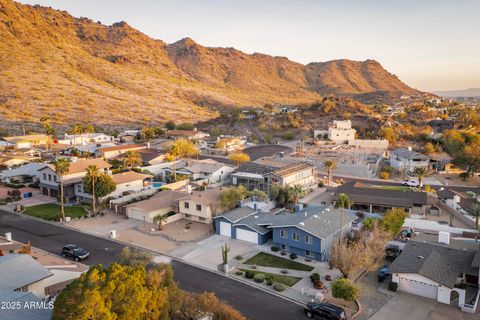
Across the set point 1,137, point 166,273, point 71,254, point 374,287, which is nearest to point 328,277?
point 374,287

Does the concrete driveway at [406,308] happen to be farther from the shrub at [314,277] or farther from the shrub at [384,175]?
the shrub at [384,175]

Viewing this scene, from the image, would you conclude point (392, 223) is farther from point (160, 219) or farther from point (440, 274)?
point (160, 219)

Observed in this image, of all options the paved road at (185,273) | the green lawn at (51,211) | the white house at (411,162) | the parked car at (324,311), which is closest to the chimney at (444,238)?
the parked car at (324,311)

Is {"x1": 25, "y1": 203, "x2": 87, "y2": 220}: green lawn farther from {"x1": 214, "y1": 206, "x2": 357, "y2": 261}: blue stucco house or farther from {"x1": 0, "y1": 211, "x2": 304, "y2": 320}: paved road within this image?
{"x1": 214, "y1": 206, "x2": 357, "y2": 261}: blue stucco house

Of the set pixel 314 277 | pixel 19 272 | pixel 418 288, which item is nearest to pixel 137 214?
pixel 19 272

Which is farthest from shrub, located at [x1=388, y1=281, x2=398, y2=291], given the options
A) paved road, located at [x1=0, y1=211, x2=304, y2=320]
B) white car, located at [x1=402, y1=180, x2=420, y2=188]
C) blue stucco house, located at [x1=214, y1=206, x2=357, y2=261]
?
white car, located at [x1=402, y1=180, x2=420, y2=188]
